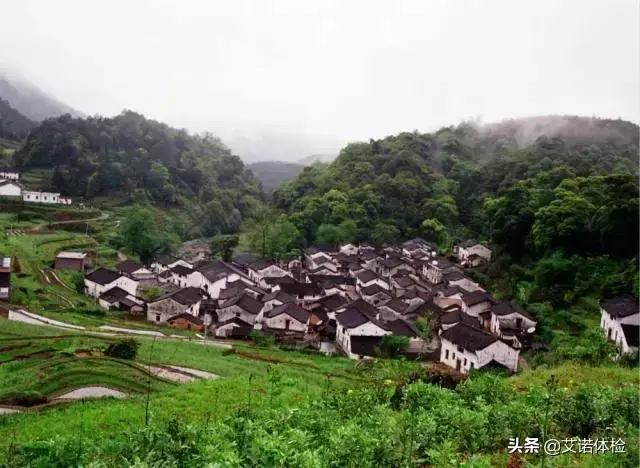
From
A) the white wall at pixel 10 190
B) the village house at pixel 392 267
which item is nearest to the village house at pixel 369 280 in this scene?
the village house at pixel 392 267

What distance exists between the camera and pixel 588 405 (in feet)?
28.5

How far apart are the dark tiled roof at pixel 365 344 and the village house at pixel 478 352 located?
168 inches

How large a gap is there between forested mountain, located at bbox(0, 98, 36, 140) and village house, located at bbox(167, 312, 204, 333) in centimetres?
7034

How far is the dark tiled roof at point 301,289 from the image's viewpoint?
42.0m

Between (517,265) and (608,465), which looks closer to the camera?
(608,465)

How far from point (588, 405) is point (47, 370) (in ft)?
52.3

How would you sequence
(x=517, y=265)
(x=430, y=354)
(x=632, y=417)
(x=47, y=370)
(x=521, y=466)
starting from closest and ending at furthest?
(x=521, y=466) → (x=632, y=417) → (x=47, y=370) → (x=430, y=354) → (x=517, y=265)

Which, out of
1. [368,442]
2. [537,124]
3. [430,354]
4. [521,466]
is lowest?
[430,354]

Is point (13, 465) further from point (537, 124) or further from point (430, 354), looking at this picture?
point (537, 124)

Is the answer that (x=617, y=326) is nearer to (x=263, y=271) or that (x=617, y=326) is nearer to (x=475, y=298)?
(x=475, y=298)

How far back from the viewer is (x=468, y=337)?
1131 inches

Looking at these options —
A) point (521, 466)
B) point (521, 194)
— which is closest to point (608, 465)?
point (521, 466)

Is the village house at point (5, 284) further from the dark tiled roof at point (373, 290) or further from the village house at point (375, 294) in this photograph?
the dark tiled roof at point (373, 290)

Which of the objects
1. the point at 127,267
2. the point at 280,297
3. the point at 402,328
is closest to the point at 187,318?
the point at 280,297
